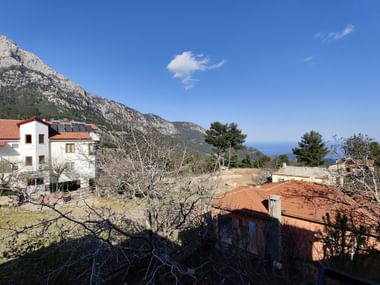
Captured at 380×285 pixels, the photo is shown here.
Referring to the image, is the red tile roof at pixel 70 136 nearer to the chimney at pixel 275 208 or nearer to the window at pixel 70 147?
the window at pixel 70 147

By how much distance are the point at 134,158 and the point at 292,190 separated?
8.77 m

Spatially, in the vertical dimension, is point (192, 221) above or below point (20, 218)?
above

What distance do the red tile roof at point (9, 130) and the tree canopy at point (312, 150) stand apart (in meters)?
30.6

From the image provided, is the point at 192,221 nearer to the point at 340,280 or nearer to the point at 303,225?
the point at 340,280

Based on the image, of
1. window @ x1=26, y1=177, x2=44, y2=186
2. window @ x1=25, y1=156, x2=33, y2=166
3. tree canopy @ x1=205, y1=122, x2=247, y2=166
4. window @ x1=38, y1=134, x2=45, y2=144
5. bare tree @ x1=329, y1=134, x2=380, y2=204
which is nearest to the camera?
bare tree @ x1=329, y1=134, x2=380, y2=204

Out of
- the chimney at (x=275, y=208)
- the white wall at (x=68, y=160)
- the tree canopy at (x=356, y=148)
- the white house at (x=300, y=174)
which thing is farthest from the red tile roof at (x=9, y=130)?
the tree canopy at (x=356, y=148)

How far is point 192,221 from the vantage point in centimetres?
578

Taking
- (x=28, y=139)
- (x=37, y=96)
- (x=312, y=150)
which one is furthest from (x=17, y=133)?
(x=37, y=96)

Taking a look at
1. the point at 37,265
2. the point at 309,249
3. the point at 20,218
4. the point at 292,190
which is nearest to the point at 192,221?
the point at 309,249

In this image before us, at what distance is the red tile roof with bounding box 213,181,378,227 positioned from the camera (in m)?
9.37

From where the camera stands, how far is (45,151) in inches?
942

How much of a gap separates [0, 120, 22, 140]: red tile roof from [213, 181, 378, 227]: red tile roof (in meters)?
19.6

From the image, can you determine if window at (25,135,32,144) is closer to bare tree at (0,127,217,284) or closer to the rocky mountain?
the rocky mountain

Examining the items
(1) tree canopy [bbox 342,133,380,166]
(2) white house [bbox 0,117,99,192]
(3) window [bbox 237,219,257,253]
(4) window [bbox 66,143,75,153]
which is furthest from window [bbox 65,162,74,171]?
(1) tree canopy [bbox 342,133,380,166]
